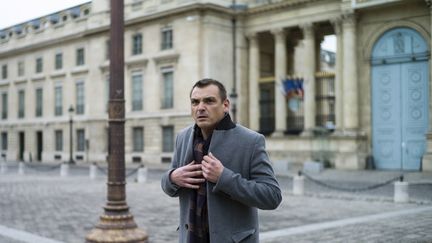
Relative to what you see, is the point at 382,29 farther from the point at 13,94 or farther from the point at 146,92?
the point at 13,94

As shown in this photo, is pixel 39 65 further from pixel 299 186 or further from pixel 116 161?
pixel 116 161

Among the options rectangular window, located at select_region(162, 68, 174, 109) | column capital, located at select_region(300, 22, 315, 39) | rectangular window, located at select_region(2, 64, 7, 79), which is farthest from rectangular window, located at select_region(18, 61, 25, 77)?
column capital, located at select_region(300, 22, 315, 39)

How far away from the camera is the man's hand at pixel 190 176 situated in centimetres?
344

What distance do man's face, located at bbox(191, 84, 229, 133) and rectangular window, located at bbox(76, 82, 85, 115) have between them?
4023cm

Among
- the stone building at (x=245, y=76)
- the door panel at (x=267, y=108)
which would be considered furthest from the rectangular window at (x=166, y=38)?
the door panel at (x=267, y=108)

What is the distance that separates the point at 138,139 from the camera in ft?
126

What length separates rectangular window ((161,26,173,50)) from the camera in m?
36.2

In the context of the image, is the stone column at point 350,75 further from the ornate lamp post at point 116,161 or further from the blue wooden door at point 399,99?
the ornate lamp post at point 116,161

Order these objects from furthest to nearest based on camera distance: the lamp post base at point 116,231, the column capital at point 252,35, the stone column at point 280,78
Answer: the column capital at point 252,35, the stone column at point 280,78, the lamp post base at point 116,231

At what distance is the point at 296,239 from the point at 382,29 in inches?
852

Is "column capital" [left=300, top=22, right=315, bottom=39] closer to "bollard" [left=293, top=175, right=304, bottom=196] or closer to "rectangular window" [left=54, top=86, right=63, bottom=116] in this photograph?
"bollard" [left=293, top=175, right=304, bottom=196]

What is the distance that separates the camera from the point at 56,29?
45625mm

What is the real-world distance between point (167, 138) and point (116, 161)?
92.1 ft

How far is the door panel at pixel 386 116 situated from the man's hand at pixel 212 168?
2657cm
